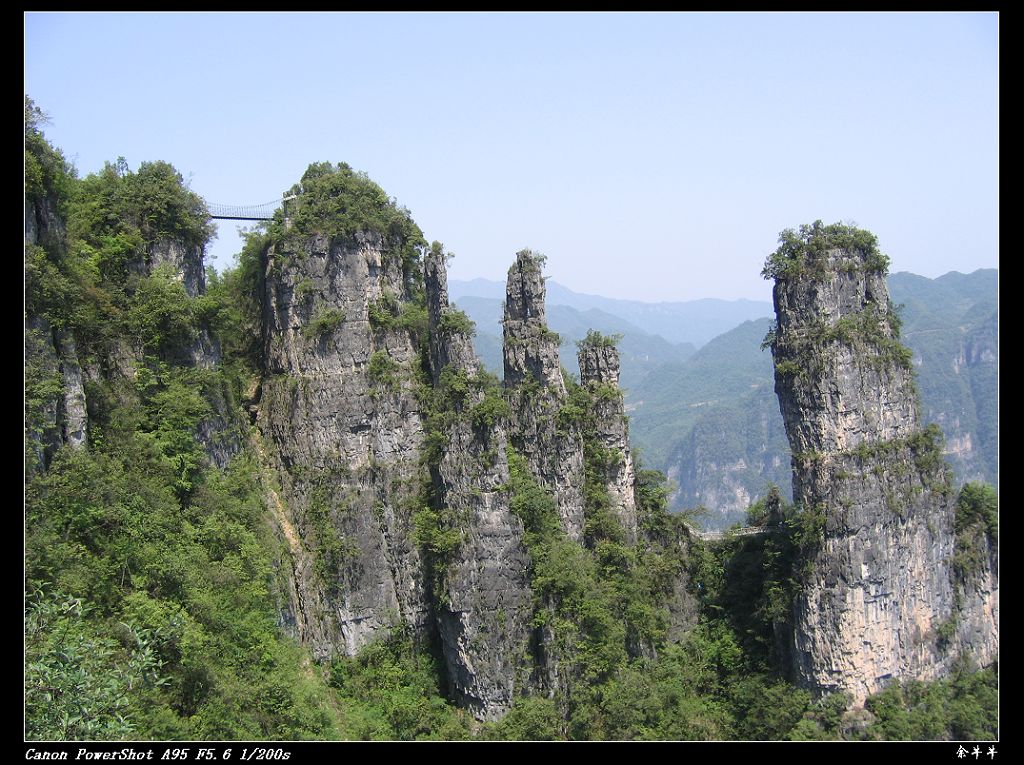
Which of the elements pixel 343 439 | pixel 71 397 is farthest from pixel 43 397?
pixel 343 439

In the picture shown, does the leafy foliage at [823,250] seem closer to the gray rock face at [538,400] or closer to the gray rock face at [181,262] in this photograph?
the gray rock face at [538,400]

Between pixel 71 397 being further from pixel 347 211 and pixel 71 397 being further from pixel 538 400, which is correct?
pixel 538 400

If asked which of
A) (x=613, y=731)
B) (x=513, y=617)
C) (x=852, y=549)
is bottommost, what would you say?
(x=613, y=731)

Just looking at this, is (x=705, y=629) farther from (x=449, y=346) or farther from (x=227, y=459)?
(x=227, y=459)

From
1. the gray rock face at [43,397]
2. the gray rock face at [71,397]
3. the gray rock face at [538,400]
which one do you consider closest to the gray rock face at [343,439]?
the gray rock face at [538,400]

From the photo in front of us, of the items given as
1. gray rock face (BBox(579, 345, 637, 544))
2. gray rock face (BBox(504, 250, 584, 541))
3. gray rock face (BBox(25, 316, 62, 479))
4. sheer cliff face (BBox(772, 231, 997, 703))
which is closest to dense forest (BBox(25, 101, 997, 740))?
gray rock face (BBox(25, 316, 62, 479))

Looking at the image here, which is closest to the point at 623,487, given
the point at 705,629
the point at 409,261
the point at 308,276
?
the point at 705,629
